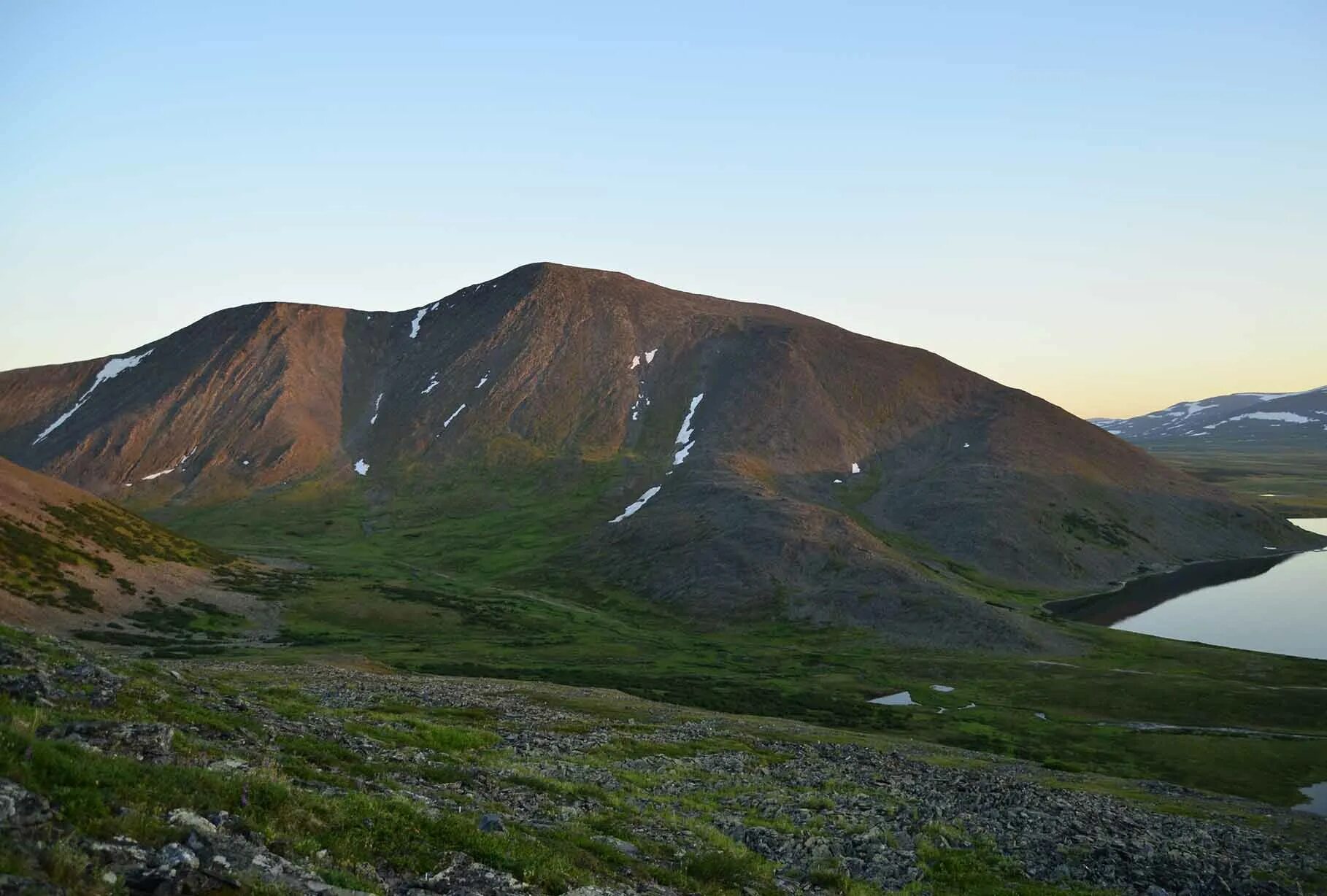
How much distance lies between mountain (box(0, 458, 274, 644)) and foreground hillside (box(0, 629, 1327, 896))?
59.2 metres

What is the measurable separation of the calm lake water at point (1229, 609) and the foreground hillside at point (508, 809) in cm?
10089

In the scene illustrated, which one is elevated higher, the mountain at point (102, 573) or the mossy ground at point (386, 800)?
the mossy ground at point (386, 800)

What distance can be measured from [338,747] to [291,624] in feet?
349

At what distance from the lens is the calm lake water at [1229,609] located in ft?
457

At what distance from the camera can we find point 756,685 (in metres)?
106

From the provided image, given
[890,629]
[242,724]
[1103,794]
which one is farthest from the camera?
[890,629]

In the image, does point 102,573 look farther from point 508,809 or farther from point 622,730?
point 508,809

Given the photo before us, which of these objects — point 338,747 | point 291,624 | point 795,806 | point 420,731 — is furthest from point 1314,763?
point 291,624

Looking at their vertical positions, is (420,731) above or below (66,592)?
above

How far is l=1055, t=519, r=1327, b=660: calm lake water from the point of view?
139m

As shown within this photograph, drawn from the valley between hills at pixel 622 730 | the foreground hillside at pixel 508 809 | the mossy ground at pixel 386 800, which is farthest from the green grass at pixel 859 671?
the mossy ground at pixel 386 800

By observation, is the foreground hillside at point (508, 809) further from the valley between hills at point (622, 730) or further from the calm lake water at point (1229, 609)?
the calm lake water at point (1229, 609)

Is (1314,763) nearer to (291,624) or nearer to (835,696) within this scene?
(835,696)

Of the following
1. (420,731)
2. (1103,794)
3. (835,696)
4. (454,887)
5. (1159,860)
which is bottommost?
(835,696)
